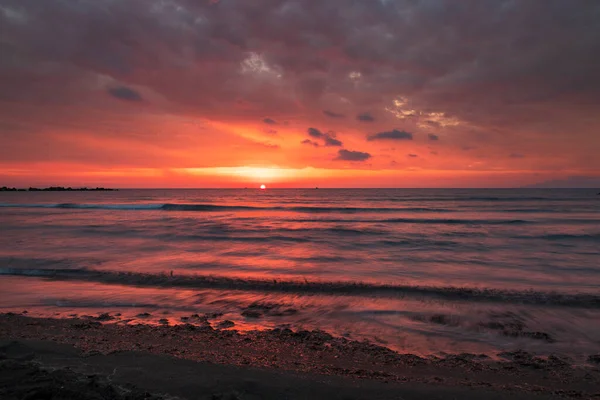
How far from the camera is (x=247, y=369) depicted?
4.68 metres

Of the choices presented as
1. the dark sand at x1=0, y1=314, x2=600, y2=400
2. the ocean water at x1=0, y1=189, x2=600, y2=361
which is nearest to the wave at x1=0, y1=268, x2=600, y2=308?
the ocean water at x1=0, y1=189, x2=600, y2=361

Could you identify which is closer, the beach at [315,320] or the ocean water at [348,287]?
the beach at [315,320]

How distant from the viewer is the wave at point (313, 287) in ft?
29.1

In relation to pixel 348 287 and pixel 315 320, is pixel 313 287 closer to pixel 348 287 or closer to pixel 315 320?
pixel 348 287

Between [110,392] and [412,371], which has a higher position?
[110,392]

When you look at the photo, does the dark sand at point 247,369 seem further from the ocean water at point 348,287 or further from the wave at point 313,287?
the wave at point 313,287

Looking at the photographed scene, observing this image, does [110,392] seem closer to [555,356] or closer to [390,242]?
[555,356]

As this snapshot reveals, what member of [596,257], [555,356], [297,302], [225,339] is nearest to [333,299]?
[297,302]

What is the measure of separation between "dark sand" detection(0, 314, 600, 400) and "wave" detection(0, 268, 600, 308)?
359 centimetres

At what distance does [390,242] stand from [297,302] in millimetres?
12679

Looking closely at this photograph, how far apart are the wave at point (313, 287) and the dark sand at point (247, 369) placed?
3.59 metres

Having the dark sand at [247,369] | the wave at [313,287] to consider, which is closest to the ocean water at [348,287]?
the wave at [313,287]

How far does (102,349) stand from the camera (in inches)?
209

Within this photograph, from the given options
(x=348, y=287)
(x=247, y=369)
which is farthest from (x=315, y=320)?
(x=348, y=287)
